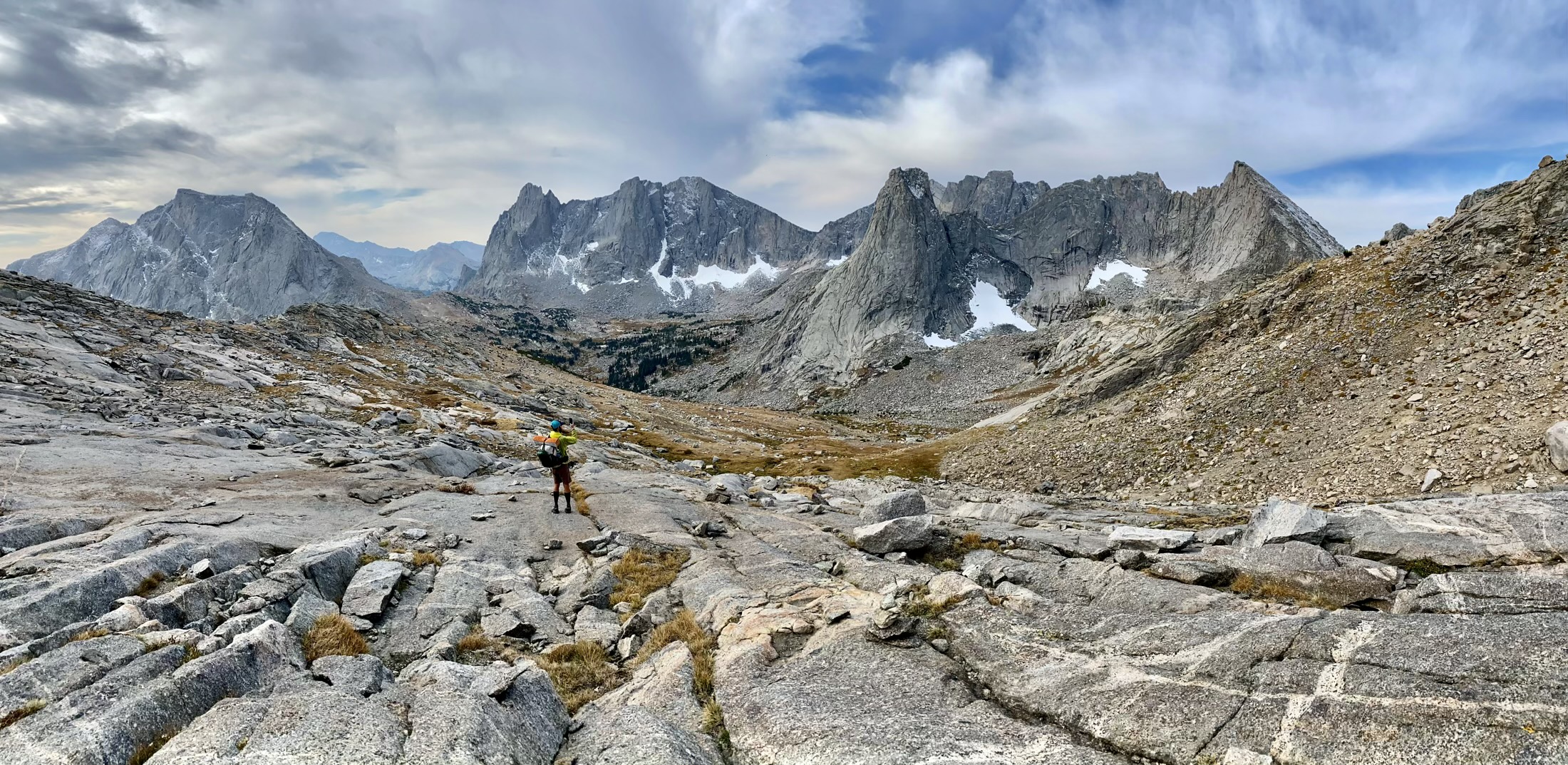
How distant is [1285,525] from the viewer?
1683 centimetres

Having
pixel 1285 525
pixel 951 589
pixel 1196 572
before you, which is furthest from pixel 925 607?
pixel 1285 525

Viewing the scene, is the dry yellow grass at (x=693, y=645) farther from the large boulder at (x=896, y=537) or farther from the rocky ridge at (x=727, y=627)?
the large boulder at (x=896, y=537)

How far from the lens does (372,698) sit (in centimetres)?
921

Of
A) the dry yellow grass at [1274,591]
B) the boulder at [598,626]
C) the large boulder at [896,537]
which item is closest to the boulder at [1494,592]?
the dry yellow grass at [1274,591]

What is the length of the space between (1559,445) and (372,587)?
38.1 metres

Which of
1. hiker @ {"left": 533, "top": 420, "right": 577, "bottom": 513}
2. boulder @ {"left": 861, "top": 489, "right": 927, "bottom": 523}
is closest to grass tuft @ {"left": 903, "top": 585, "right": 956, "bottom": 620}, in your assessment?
boulder @ {"left": 861, "top": 489, "right": 927, "bottom": 523}

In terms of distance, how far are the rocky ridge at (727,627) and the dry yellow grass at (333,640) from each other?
74mm

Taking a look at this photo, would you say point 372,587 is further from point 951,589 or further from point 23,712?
point 951,589

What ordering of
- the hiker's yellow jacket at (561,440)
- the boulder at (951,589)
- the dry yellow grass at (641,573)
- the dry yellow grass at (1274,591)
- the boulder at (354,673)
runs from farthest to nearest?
the hiker's yellow jacket at (561,440), the dry yellow grass at (641,573), the boulder at (951,589), the dry yellow grass at (1274,591), the boulder at (354,673)

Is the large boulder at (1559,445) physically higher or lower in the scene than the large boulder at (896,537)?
higher

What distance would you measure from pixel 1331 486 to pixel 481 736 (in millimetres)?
34738

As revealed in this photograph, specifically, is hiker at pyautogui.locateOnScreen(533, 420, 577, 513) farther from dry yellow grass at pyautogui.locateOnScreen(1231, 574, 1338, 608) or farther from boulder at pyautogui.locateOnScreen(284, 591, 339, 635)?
dry yellow grass at pyautogui.locateOnScreen(1231, 574, 1338, 608)

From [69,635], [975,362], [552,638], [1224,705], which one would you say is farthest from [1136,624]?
[975,362]

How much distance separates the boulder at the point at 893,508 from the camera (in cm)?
2394
